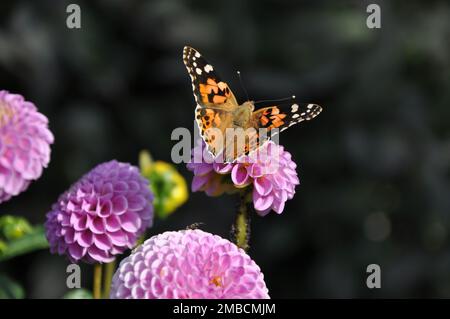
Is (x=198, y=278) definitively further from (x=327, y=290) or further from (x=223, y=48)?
(x=223, y=48)

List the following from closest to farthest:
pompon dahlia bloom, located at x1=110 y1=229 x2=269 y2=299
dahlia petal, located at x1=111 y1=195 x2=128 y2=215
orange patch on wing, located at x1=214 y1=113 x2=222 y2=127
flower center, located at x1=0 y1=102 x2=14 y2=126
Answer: pompon dahlia bloom, located at x1=110 y1=229 x2=269 y2=299 < flower center, located at x1=0 y1=102 x2=14 y2=126 < dahlia petal, located at x1=111 y1=195 x2=128 y2=215 < orange patch on wing, located at x1=214 y1=113 x2=222 y2=127

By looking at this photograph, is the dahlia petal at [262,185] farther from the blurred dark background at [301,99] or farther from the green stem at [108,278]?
Answer: the blurred dark background at [301,99]

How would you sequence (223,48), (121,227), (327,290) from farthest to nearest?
1. (223,48)
2. (327,290)
3. (121,227)

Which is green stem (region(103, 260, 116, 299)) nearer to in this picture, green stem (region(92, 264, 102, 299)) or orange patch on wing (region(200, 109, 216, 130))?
green stem (region(92, 264, 102, 299))

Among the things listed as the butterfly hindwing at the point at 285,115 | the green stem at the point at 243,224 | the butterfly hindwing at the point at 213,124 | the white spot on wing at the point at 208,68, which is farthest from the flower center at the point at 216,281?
the white spot on wing at the point at 208,68

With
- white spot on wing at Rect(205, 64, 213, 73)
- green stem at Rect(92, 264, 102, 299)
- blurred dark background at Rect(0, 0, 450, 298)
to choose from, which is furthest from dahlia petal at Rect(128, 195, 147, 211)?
blurred dark background at Rect(0, 0, 450, 298)

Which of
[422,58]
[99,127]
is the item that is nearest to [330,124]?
[422,58]
